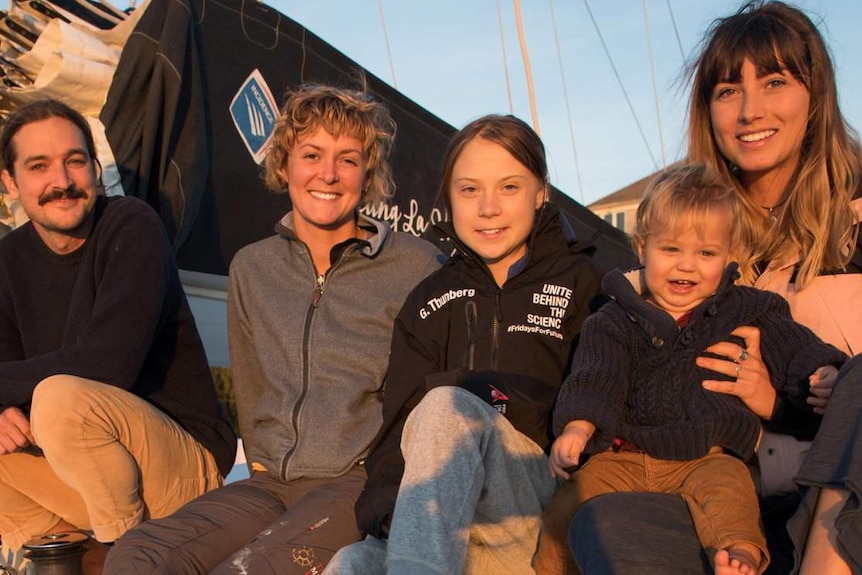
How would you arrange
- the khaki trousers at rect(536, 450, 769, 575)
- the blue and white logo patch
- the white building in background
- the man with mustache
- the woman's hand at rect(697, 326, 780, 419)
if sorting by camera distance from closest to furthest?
the khaki trousers at rect(536, 450, 769, 575) < the woman's hand at rect(697, 326, 780, 419) < the man with mustache < the blue and white logo patch < the white building in background

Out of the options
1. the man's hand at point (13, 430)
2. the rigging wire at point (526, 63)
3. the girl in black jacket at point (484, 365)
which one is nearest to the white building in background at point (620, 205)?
the rigging wire at point (526, 63)

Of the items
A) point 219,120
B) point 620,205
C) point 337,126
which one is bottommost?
point 337,126

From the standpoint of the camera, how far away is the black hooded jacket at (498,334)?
8.61 ft

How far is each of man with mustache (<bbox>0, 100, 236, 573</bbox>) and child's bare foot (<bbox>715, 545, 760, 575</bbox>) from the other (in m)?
1.84

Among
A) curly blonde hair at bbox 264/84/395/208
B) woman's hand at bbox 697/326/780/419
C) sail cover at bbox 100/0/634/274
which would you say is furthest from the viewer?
sail cover at bbox 100/0/634/274

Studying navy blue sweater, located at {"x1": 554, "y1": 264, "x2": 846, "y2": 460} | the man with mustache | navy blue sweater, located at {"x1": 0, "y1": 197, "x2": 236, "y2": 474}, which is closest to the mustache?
the man with mustache

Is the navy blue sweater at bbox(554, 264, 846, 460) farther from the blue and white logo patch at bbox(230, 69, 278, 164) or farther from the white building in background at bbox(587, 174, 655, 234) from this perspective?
the white building in background at bbox(587, 174, 655, 234)

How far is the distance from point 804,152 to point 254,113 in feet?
10.2

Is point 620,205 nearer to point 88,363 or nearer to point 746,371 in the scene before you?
point 88,363

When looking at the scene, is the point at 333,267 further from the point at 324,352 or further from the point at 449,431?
the point at 449,431

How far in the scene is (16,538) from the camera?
329 centimetres

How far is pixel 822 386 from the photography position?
220 centimetres

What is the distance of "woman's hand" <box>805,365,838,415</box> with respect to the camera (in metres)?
2.18

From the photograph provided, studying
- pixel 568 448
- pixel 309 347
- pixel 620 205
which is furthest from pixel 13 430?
pixel 620 205
